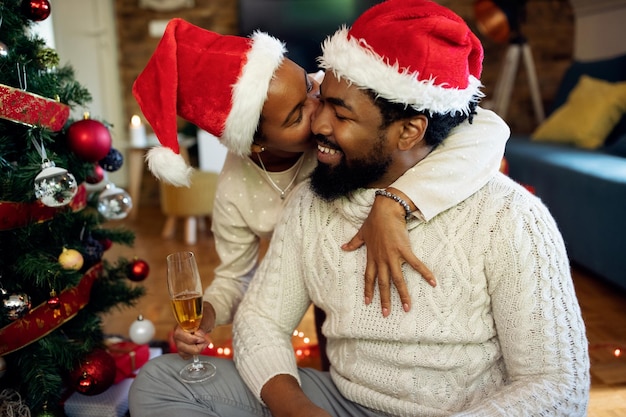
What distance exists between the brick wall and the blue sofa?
136 cm

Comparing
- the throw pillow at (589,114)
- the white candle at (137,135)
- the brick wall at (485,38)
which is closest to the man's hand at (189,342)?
the throw pillow at (589,114)

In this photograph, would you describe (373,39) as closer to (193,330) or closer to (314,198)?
(314,198)

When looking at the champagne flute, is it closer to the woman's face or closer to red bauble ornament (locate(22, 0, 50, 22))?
the woman's face

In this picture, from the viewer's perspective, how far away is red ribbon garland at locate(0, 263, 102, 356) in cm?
139

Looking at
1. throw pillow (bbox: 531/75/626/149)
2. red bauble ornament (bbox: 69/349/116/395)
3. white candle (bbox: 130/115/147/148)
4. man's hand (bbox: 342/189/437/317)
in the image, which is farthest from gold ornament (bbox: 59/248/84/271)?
white candle (bbox: 130/115/147/148)

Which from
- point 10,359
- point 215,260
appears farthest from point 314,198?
point 215,260

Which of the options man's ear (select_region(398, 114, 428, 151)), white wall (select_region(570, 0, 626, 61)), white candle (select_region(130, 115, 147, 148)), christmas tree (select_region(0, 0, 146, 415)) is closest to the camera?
man's ear (select_region(398, 114, 428, 151))

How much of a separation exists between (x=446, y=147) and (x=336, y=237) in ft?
0.96

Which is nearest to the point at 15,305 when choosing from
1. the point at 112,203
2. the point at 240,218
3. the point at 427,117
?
the point at 112,203

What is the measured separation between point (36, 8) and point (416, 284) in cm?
110

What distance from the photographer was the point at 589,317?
2.38 metres

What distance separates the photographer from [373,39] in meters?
1.13

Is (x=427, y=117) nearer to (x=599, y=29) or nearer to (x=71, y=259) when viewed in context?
(x=71, y=259)

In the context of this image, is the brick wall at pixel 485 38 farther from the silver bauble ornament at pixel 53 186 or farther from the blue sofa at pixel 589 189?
the silver bauble ornament at pixel 53 186
